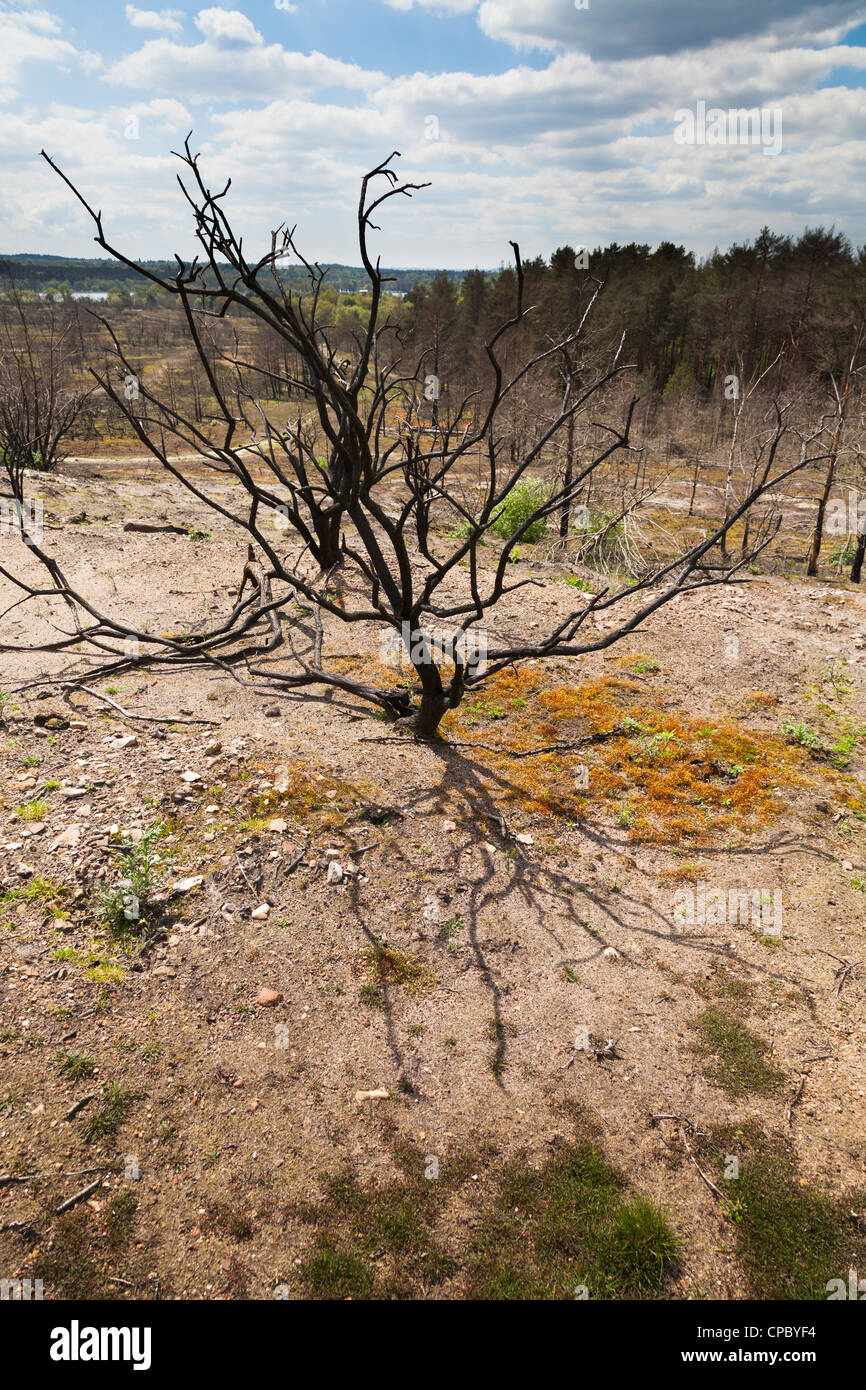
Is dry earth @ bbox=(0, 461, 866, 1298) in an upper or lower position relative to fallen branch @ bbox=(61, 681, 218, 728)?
lower

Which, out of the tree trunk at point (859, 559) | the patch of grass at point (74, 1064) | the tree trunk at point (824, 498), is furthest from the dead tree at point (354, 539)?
the tree trunk at point (859, 559)

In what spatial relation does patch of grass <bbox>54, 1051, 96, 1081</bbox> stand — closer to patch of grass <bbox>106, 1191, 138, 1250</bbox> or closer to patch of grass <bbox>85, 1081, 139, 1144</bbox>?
patch of grass <bbox>85, 1081, 139, 1144</bbox>

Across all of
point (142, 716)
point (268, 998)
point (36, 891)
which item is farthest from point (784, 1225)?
point (142, 716)

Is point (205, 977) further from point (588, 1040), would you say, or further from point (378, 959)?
point (588, 1040)

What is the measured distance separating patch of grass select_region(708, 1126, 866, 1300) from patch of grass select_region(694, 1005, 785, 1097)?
0.90 feet

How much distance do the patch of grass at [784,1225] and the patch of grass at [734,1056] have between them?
27cm

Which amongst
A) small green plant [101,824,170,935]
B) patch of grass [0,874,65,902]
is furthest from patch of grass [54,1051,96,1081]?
patch of grass [0,874,65,902]

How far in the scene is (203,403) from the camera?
4041 centimetres

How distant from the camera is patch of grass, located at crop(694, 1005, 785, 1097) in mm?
3375

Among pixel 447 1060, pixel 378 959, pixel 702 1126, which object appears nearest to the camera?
pixel 702 1126

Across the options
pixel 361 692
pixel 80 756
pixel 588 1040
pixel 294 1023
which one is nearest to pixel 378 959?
pixel 294 1023

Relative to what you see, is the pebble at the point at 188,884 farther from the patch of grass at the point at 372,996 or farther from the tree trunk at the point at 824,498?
the tree trunk at the point at 824,498

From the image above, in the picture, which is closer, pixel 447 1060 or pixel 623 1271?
pixel 623 1271

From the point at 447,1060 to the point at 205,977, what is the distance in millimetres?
1361
